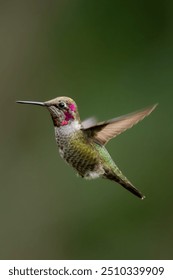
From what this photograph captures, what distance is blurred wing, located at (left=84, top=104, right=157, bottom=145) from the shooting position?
1916 millimetres

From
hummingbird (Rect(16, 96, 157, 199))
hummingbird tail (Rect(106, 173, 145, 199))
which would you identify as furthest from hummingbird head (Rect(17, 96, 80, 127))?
hummingbird tail (Rect(106, 173, 145, 199))

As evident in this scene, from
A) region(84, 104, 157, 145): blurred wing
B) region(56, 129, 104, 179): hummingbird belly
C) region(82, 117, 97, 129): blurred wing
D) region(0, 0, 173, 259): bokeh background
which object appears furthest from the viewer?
region(0, 0, 173, 259): bokeh background

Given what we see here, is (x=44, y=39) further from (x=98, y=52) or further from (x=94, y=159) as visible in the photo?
(x=94, y=159)

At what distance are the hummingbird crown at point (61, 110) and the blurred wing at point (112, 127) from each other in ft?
0.29

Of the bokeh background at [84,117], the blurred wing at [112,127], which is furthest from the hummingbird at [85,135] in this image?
the bokeh background at [84,117]

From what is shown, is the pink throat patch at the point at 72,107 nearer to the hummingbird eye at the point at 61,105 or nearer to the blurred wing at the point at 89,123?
the hummingbird eye at the point at 61,105

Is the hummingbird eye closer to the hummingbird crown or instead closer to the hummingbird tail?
the hummingbird crown

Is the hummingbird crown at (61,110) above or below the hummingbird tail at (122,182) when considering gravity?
above

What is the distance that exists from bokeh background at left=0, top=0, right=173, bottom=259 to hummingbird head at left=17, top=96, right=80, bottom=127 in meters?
2.60

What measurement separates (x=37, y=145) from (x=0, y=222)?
1.90 feet

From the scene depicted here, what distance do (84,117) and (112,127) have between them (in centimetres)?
259

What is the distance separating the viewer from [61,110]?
196 cm

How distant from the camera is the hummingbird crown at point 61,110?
A: 6.33ft

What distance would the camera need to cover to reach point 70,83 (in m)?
4.92
